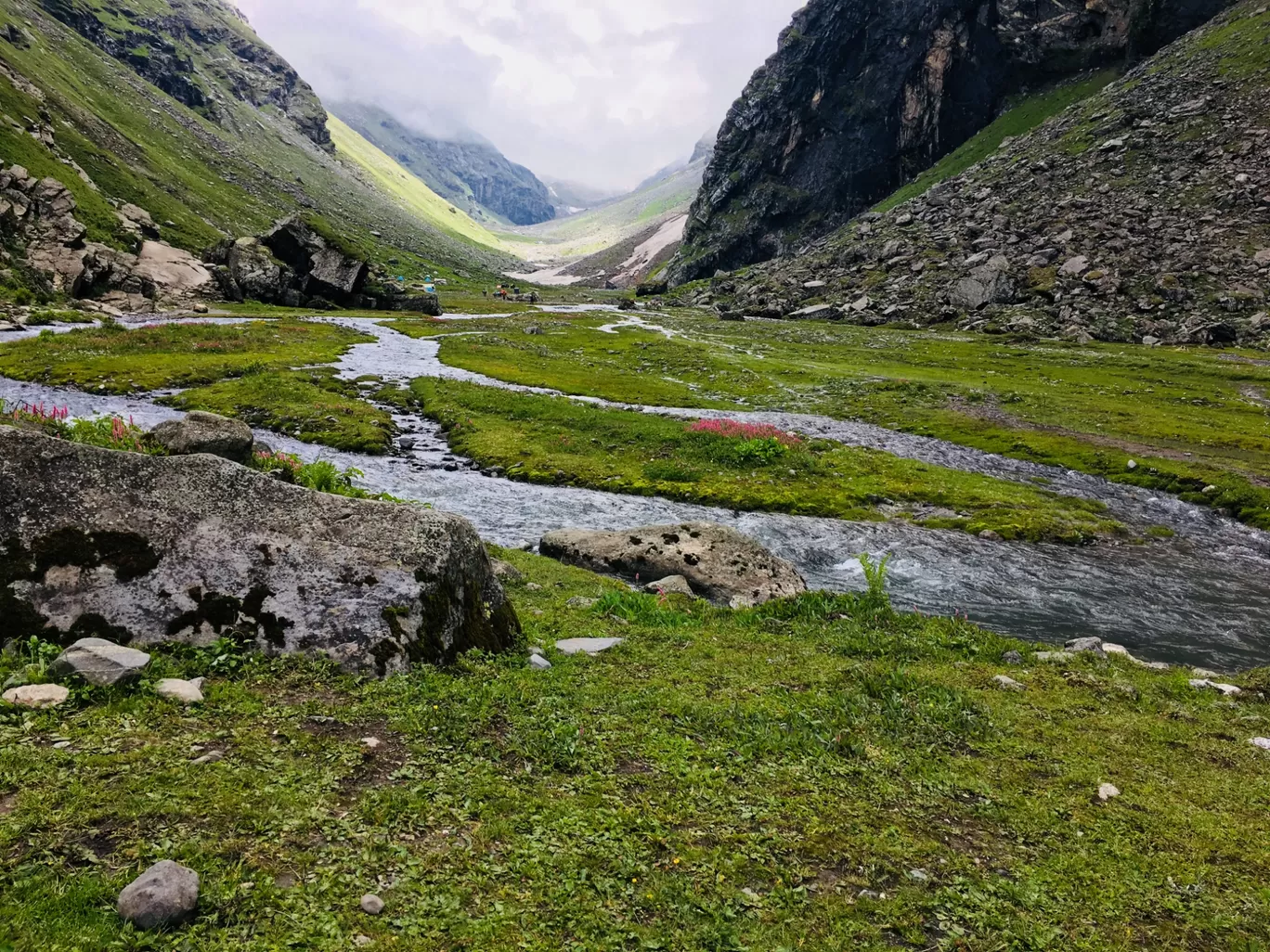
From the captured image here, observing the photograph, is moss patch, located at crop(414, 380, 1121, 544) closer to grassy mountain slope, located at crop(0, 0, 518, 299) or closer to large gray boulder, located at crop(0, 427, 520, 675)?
large gray boulder, located at crop(0, 427, 520, 675)

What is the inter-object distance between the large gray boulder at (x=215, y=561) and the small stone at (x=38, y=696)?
1.36 meters

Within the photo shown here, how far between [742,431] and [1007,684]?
29867 millimetres

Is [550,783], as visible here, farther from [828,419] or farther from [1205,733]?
[828,419]

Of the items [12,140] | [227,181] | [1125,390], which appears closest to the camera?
[1125,390]

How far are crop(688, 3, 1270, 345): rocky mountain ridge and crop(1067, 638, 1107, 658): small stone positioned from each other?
90264mm

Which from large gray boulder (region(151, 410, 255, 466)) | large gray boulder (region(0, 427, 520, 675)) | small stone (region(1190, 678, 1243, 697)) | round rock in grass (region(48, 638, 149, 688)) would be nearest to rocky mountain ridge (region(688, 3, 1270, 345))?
small stone (region(1190, 678, 1243, 697))

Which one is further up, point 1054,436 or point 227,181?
point 227,181

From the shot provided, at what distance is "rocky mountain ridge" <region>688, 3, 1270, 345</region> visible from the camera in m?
86.4

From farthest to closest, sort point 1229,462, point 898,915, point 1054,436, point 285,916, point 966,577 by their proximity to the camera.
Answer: point 1054,436 < point 1229,462 < point 966,577 < point 898,915 < point 285,916

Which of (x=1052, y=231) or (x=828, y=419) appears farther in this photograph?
(x=1052, y=231)

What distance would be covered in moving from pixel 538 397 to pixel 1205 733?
43700 millimetres

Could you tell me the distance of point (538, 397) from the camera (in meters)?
49.4

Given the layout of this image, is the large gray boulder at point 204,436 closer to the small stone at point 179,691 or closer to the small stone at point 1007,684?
the small stone at point 179,691

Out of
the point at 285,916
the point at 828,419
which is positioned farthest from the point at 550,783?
the point at 828,419
